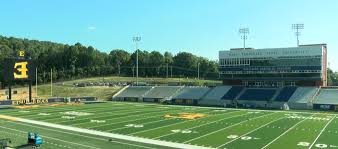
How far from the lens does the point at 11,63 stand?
5484 cm

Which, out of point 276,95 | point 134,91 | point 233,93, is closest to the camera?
point 276,95

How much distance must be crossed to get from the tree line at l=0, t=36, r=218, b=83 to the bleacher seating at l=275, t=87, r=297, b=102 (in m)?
65.9

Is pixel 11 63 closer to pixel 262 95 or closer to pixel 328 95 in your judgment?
pixel 262 95

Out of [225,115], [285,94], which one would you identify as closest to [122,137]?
[225,115]

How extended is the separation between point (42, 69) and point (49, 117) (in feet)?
298

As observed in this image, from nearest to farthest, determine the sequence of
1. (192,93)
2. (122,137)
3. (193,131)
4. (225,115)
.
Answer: (122,137) → (193,131) → (225,115) → (192,93)

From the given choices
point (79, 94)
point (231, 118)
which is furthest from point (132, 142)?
point (79, 94)

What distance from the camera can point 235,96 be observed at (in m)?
70.0

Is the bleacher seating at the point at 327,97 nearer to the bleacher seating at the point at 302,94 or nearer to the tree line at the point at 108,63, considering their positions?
the bleacher seating at the point at 302,94

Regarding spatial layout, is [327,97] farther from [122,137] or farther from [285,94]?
[122,137]

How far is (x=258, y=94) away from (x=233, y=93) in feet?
15.7

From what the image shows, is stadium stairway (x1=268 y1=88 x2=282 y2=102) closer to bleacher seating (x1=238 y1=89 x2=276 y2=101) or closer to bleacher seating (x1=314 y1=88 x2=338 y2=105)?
bleacher seating (x1=238 y1=89 x2=276 y2=101)

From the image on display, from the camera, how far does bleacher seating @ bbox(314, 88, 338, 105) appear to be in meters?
60.1

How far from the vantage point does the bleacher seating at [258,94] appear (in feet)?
219
